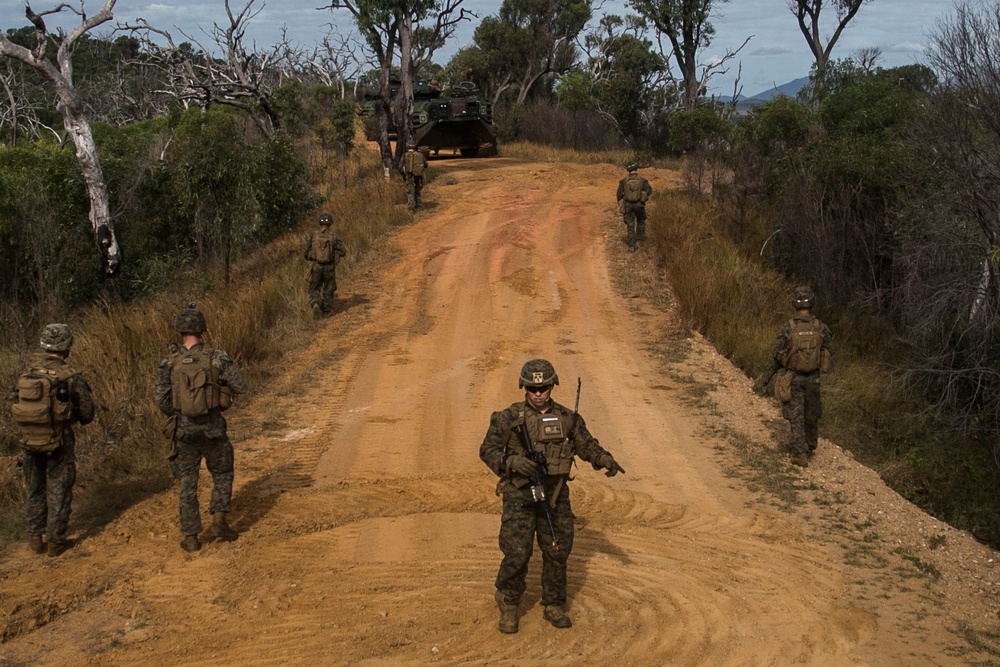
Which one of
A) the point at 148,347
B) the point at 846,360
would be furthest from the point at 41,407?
the point at 846,360

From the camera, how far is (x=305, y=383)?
11.0 m

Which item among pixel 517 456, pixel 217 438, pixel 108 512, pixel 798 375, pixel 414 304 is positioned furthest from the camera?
pixel 414 304

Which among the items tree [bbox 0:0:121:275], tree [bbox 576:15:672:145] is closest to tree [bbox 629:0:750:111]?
tree [bbox 576:15:672:145]

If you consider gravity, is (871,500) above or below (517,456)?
below

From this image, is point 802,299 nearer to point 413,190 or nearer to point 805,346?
point 805,346

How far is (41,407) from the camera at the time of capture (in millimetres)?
6594

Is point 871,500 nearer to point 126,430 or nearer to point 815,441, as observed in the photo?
point 815,441

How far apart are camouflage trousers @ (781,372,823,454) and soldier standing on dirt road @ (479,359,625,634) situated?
3.58 meters

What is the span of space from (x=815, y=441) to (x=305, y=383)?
5480 mm

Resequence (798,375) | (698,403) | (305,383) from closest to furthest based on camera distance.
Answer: (798,375), (698,403), (305,383)

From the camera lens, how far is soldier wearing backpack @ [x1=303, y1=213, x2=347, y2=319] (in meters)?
13.0

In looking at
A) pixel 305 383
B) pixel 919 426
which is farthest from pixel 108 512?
pixel 919 426

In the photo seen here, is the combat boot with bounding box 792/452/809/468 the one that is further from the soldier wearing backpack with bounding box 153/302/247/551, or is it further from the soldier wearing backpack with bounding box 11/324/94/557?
the soldier wearing backpack with bounding box 11/324/94/557

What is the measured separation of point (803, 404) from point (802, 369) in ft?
1.03
